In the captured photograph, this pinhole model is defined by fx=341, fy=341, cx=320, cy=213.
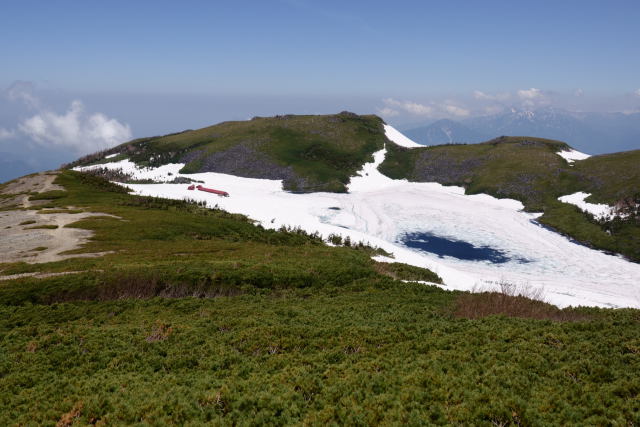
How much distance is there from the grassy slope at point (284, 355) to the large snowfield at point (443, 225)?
23516 millimetres

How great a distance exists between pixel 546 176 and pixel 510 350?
12008cm

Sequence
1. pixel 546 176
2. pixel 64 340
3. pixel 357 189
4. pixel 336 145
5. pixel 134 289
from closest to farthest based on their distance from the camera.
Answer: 1. pixel 64 340
2. pixel 134 289
3. pixel 546 176
4. pixel 357 189
5. pixel 336 145

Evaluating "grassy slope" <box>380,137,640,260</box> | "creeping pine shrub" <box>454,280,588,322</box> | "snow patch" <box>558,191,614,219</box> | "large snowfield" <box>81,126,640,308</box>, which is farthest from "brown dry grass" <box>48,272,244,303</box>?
"snow patch" <box>558,191,614,219</box>

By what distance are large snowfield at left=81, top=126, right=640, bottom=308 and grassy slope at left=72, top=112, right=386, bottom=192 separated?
805 centimetres

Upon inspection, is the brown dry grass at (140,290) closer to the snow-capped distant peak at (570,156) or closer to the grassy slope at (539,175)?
the grassy slope at (539,175)

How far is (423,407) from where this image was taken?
12391 mm

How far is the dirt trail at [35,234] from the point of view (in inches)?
1539

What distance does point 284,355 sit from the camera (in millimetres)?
17812

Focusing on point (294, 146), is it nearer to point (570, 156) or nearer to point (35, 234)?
point (570, 156)

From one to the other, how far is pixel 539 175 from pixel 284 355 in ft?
415

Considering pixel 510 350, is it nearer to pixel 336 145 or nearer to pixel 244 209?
pixel 244 209

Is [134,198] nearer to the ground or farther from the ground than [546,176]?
nearer to the ground

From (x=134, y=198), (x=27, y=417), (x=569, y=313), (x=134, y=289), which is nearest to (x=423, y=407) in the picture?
(x=27, y=417)

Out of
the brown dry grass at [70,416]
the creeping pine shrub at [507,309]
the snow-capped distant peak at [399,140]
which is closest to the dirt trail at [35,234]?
the brown dry grass at [70,416]
